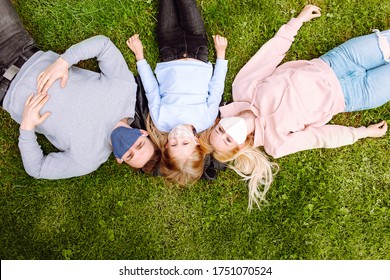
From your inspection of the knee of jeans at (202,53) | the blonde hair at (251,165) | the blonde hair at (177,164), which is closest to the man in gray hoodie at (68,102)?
the blonde hair at (177,164)

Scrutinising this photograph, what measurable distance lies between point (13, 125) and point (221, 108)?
235 cm

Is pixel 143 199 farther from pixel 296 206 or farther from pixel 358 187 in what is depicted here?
pixel 358 187

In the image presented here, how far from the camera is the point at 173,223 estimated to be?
4.71m

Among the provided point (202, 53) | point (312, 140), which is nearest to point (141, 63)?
point (202, 53)

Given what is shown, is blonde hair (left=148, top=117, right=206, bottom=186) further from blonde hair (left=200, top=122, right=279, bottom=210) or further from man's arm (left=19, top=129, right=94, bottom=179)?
man's arm (left=19, top=129, right=94, bottom=179)

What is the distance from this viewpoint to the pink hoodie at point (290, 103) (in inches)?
166

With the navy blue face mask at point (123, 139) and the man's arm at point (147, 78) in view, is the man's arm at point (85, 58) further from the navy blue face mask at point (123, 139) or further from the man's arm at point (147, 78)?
the navy blue face mask at point (123, 139)

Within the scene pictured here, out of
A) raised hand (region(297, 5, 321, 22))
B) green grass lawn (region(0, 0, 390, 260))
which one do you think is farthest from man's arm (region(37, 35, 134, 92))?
raised hand (region(297, 5, 321, 22))

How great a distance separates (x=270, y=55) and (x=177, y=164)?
1578mm

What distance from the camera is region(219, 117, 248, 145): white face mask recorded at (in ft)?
13.2

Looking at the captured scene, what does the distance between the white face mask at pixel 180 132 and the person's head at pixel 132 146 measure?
0.23m

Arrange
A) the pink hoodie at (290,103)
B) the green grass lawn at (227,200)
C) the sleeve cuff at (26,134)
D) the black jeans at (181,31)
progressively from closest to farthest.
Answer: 1. the sleeve cuff at (26,134)
2. the pink hoodie at (290,103)
3. the black jeans at (181,31)
4. the green grass lawn at (227,200)

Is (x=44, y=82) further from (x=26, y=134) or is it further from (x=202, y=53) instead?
(x=202, y=53)

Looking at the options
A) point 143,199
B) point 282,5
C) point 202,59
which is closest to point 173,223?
point 143,199
